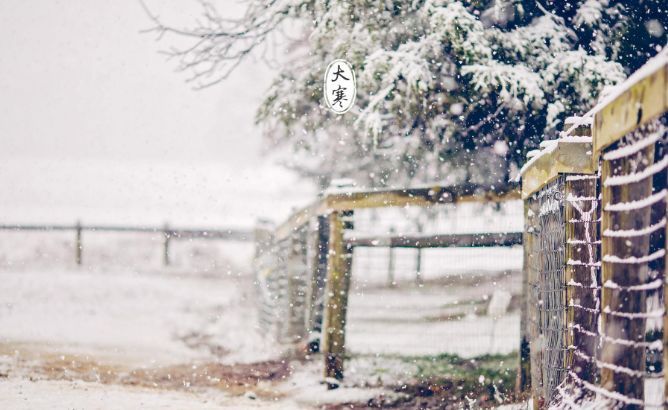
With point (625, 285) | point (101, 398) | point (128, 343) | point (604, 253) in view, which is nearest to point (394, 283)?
point (128, 343)

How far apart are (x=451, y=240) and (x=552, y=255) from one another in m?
1.76

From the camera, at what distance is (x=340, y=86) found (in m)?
6.27

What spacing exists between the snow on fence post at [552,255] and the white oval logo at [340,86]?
2317mm

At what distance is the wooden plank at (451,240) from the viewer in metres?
5.47

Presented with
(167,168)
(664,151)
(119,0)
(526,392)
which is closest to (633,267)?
(664,151)

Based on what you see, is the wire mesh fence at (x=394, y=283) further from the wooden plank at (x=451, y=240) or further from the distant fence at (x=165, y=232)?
the distant fence at (x=165, y=232)

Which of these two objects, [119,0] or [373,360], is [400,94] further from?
[119,0]

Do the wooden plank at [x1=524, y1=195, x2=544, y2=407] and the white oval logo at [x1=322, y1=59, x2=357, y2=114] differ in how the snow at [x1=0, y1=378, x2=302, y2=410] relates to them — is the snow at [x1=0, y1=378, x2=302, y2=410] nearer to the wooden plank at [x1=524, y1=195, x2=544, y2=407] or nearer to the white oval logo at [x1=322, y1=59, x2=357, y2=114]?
the wooden plank at [x1=524, y1=195, x2=544, y2=407]

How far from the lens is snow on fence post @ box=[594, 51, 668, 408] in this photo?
2271mm

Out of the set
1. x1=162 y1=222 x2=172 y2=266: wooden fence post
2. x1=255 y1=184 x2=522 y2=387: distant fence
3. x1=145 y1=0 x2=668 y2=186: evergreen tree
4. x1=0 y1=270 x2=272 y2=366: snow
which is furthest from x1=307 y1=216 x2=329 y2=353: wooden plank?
x1=162 y1=222 x2=172 y2=266: wooden fence post

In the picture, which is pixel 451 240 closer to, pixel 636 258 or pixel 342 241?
pixel 342 241

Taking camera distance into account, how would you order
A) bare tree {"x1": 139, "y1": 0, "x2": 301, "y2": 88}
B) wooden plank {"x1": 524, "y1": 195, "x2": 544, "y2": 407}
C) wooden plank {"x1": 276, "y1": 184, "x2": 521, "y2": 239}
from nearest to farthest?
wooden plank {"x1": 524, "y1": 195, "x2": 544, "y2": 407} < wooden plank {"x1": 276, "y1": 184, "x2": 521, "y2": 239} < bare tree {"x1": 139, "y1": 0, "x2": 301, "y2": 88}

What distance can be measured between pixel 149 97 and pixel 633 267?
25.6 meters

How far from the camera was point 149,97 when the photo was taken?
26156 mm
